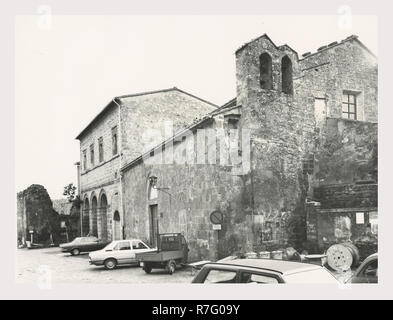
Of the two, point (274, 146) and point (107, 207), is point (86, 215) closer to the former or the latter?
point (107, 207)

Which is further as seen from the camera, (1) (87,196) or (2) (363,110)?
(1) (87,196)

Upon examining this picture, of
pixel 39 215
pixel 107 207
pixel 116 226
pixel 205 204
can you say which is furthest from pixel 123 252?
pixel 107 207

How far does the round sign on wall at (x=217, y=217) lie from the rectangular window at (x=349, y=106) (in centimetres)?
449

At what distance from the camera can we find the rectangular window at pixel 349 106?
11.7 m

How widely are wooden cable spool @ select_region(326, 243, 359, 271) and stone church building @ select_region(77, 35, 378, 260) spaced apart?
28 cm

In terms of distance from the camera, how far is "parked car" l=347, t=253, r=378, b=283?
6730mm

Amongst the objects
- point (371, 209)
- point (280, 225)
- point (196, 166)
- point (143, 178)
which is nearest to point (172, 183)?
point (196, 166)

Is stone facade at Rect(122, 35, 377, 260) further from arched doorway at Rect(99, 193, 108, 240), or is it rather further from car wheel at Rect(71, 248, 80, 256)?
arched doorway at Rect(99, 193, 108, 240)

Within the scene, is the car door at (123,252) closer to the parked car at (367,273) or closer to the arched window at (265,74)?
the arched window at (265,74)

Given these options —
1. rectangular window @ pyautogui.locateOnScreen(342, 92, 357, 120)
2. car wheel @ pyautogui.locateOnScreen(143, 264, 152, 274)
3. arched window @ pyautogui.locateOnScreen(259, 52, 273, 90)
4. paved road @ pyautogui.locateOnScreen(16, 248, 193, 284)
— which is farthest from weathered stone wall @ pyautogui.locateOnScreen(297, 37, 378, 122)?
car wheel @ pyautogui.locateOnScreen(143, 264, 152, 274)

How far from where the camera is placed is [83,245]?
44.1 ft
